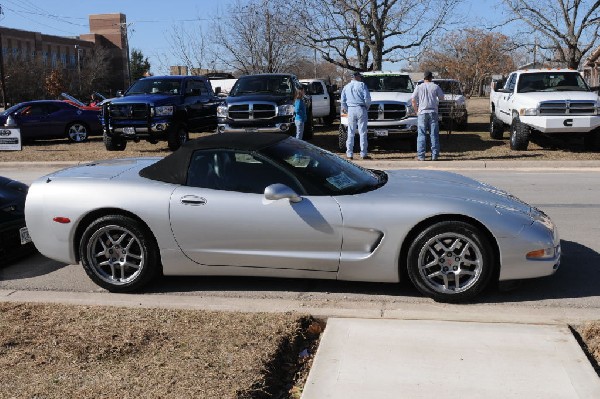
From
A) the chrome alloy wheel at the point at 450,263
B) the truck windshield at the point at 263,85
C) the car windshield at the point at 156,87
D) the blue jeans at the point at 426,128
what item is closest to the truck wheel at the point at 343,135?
the truck windshield at the point at 263,85

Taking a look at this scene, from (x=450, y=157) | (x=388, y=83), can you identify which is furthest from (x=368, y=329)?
(x=388, y=83)

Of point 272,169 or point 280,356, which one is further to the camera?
point 272,169

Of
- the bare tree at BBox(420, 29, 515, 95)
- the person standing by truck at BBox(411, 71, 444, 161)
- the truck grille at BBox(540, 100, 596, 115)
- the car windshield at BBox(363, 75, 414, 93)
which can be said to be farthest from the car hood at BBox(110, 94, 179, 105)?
the bare tree at BBox(420, 29, 515, 95)

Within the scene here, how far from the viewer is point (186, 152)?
18.8 feet

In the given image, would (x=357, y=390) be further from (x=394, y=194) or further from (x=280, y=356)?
(x=394, y=194)

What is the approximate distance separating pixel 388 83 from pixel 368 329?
45.2ft

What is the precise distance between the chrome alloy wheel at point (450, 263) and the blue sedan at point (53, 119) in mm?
19375

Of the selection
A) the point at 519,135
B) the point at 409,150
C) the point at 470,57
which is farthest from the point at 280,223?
the point at 470,57

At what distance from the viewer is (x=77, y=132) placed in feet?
74.8

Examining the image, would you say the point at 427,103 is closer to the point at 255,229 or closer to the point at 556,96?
the point at 556,96

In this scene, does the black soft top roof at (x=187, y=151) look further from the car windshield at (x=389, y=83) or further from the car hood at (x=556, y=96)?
the car windshield at (x=389, y=83)

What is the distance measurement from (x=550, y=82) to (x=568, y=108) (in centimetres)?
154

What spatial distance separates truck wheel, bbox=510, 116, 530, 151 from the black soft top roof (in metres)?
11.3

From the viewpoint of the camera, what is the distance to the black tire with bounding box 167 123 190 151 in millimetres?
17102
